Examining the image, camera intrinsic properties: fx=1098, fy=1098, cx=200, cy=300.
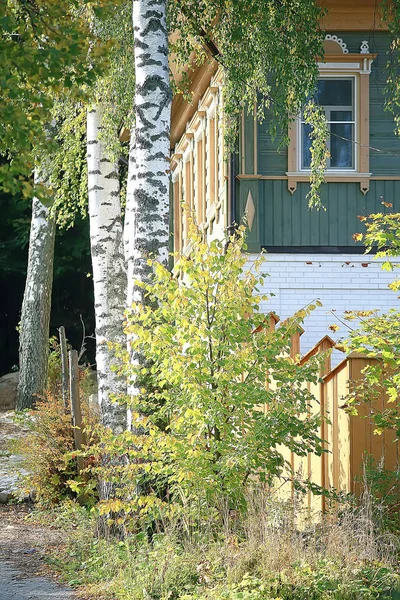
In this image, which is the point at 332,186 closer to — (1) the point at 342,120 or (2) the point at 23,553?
(1) the point at 342,120

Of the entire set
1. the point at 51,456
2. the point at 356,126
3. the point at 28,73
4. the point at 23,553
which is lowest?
the point at 23,553

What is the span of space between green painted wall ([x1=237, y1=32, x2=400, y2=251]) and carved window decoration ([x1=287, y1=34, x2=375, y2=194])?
0.11 meters

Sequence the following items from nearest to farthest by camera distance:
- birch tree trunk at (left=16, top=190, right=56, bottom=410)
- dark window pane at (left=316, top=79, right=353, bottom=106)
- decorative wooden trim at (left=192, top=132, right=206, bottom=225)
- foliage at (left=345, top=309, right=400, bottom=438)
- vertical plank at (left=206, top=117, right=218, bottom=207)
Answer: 1. foliage at (left=345, top=309, right=400, bottom=438)
2. dark window pane at (left=316, top=79, right=353, bottom=106)
3. vertical plank at (left=206, top=117, right=218, bottom=207)
4. decorative wooden trim at (left=192, top=132, right=206, bottom=225)
5. birch tree trunk at (left=16, top=190, right=56, bottom=410)

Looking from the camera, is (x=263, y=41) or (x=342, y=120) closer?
(x=263, y=41)

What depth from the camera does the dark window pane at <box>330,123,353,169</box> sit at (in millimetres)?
15484

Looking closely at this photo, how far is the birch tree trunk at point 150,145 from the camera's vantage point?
9.19 meters

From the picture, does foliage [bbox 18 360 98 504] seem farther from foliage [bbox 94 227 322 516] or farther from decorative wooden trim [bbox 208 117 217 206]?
decorative wooden trim [bbox 208 117 217 206]

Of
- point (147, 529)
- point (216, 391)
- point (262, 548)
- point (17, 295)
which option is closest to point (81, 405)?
point (147, 529)

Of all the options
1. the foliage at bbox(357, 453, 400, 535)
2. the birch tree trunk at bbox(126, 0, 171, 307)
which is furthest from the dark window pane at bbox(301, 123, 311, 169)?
the foliage at bbox(357, 453, 400, 535)

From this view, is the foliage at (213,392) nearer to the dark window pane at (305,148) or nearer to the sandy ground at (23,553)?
the sandy ground at (23,553)

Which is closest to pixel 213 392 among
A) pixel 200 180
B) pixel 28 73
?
pixel 28 73

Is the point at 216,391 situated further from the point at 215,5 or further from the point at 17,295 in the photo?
the point at 17,295

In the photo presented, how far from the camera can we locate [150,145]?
932 cm

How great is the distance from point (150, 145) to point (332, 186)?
6.40 meters
